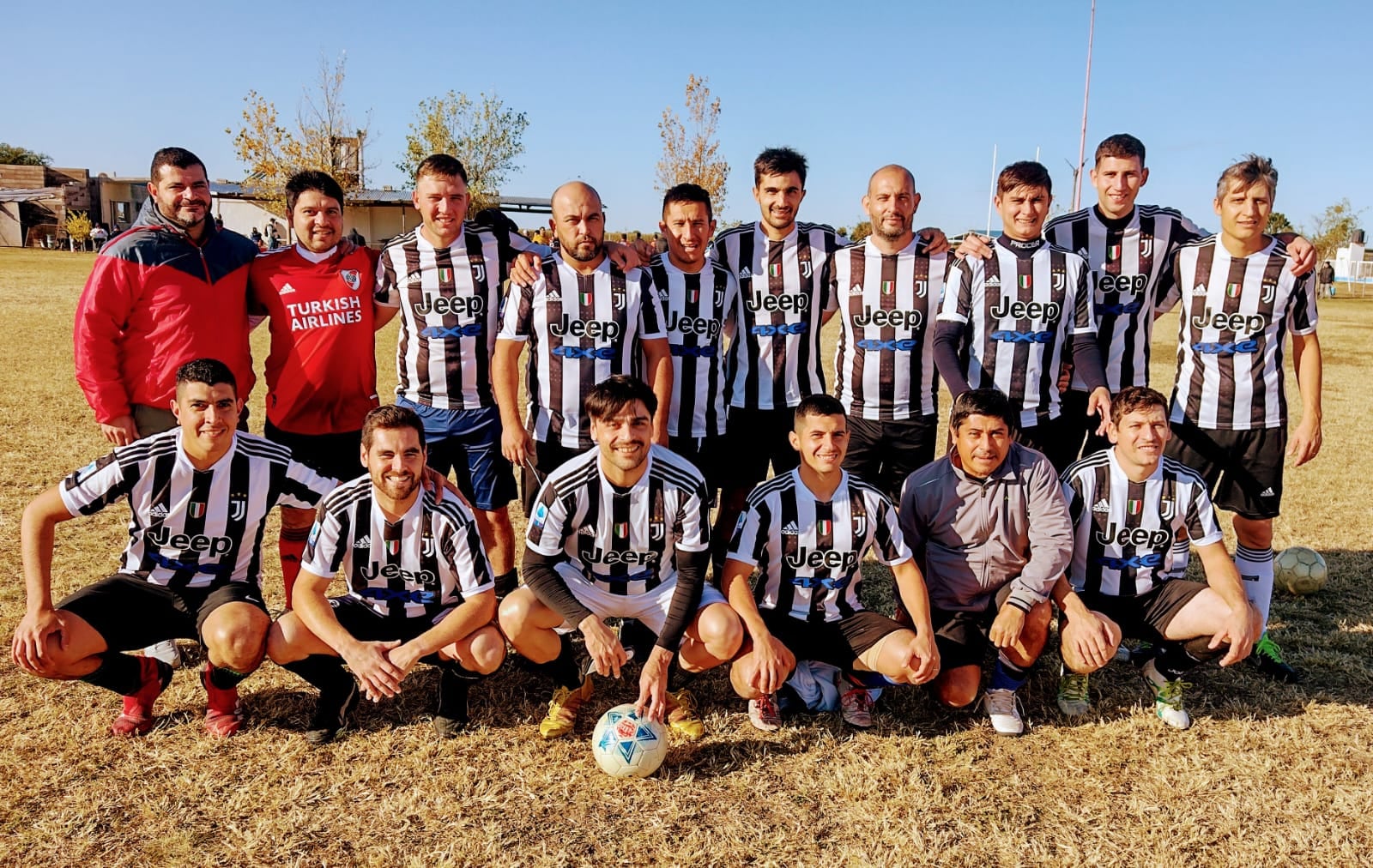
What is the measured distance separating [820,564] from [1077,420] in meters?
1.60

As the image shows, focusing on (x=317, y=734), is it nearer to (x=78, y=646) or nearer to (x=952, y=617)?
(x=78, y=646)

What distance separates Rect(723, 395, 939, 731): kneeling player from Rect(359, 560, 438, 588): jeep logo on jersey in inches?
44.3

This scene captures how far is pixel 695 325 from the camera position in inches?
166

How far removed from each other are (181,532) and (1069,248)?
3957 millimetres

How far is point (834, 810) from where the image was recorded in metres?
2.96

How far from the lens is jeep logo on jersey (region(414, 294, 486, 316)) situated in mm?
4078

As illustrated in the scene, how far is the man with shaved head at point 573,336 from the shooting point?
3.92 metres

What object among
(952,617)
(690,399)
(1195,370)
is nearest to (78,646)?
(690,399)

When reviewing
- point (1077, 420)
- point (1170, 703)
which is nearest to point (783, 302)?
point (1077, 420)

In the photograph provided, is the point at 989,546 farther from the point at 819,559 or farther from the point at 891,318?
the point at 891,318

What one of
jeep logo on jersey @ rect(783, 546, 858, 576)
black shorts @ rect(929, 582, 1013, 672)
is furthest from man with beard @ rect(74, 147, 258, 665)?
black shorts @ rect(929, 582, 1013, 672)

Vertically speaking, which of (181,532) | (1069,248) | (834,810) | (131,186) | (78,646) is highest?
(131,186)

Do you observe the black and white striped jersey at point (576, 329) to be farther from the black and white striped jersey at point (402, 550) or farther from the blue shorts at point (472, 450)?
the black and white striped jersey at point (402, 550)

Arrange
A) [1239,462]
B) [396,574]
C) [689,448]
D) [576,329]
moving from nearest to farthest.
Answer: [396,574], [576,329], [1239,462], [689,448]
